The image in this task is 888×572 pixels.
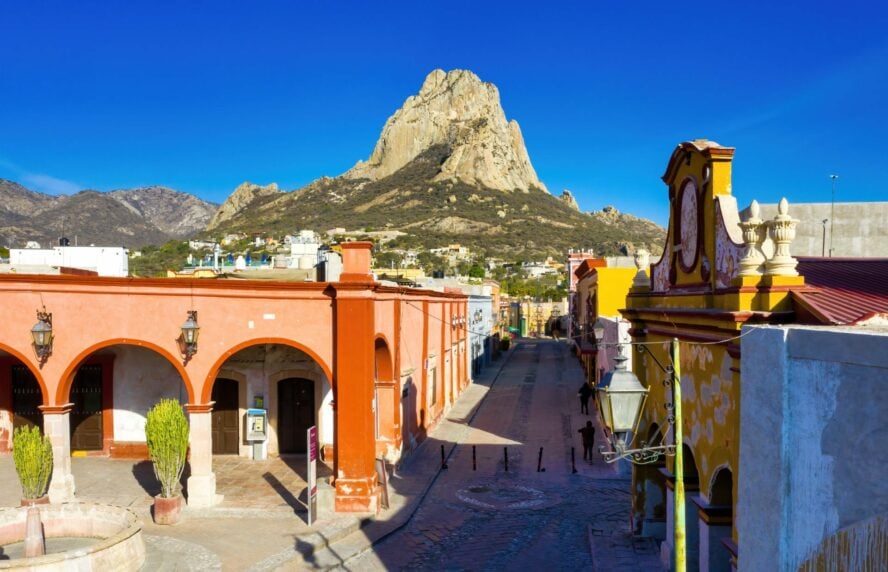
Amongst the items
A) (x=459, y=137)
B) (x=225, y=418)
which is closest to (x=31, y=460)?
(x=225, y=418)

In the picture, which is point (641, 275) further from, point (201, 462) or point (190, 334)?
point (201, 462)

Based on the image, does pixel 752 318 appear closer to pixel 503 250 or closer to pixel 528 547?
pixel 528 547

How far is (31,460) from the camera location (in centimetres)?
1169

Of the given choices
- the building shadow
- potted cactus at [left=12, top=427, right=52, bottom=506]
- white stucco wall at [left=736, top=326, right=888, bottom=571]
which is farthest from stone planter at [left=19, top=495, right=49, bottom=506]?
white stucco wall at [left=736, top=326, right=888, bottom=571]

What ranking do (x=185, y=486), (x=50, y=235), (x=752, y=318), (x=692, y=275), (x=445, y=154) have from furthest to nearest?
(x=445, y=154) → (x=50, y=235) → (x=185, y=486) → (x=692, y=275) → (x=752, y=318)

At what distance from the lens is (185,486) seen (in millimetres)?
14852

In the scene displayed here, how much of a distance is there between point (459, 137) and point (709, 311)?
131256 mm

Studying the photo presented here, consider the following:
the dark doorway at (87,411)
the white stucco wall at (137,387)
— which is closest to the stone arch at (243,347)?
the white stucco wall at (137,387)

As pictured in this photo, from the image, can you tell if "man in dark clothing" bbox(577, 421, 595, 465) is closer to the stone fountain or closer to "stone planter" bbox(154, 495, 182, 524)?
"stone planter" bbox(154, 495, 182, 524)

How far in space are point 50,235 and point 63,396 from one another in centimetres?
8197

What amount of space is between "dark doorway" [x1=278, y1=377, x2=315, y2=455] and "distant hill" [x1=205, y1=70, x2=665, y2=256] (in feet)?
263

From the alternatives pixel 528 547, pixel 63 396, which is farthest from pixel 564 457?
pixel 63 396

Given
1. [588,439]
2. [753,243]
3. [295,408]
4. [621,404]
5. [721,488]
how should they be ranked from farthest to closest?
[588,439] < [295,408] < [721,488] < [753,243] < [621,404]

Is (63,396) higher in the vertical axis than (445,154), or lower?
lower
